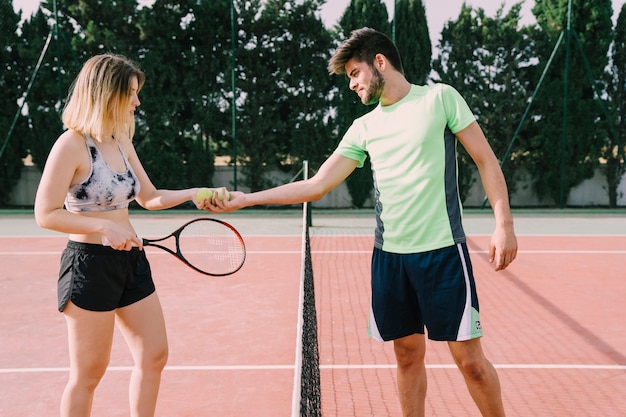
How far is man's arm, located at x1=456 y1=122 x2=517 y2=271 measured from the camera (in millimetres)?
2254

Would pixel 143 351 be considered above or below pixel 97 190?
below

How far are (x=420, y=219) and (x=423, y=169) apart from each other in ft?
0.64

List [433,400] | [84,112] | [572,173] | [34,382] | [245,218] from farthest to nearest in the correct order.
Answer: [572,173], [245,218], [34,382], [433,400], [84,112]

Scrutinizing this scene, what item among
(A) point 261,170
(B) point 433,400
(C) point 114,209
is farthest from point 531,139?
(C) point 114,209

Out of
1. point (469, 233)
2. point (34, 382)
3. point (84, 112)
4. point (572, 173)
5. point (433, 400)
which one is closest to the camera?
point (84, 112)

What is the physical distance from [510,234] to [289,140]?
11146 millimetres

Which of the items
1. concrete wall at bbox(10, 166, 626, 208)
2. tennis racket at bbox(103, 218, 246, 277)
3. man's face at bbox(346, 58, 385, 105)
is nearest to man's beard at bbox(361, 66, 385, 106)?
man's face at bbox(346, 58, 385, 105)

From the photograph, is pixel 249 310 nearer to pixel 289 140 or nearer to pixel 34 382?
pixel 34 382

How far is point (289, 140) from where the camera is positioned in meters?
13.2

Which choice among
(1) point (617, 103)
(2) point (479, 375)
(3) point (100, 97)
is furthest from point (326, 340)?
(1) point (617, 103)

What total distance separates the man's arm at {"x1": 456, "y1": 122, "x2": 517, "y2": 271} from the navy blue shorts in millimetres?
126

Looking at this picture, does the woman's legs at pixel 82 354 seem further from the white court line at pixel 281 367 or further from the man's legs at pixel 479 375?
the white court line at pixel 281 367

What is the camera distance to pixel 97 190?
2229 mm

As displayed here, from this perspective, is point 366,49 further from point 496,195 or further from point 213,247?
point 213,247
